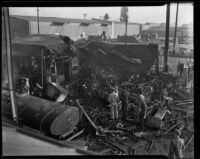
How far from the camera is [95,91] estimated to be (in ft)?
15.7

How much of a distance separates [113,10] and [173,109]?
2.09 metres

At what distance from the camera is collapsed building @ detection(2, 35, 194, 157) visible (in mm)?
4684

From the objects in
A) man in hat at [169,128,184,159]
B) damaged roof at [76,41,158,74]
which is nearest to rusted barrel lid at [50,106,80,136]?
damaged roof at [76,41,158,74]

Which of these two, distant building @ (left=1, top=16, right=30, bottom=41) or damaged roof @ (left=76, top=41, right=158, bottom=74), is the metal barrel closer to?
damaged roof @ (left=76, top=41, right=158, bottom=74)

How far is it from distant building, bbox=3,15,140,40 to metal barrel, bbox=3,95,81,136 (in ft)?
3.98

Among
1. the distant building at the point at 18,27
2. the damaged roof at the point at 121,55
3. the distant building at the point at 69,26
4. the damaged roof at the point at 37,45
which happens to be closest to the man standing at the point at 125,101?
the damaged roof at the point at 121,55

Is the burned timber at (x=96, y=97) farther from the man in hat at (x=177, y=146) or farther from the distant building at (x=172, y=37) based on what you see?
the distant building at (x=172, y=37)

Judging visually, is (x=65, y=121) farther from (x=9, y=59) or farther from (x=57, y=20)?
(x=57, y=20)

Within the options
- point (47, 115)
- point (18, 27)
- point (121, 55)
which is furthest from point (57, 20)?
point (47, 115)

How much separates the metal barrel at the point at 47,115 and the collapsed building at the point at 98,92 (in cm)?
2

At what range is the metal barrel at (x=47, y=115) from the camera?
4543mm

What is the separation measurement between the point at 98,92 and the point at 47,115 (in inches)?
38.8

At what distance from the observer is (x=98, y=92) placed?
479cm

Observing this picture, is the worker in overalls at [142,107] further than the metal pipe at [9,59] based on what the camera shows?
Yes
